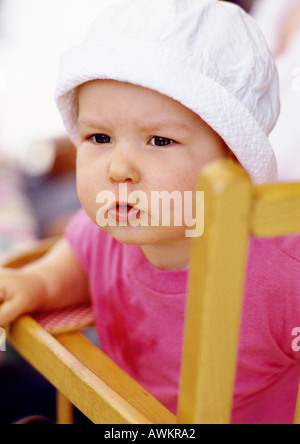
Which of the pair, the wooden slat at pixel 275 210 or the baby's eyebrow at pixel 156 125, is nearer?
the wooden slat at pixel 275 210

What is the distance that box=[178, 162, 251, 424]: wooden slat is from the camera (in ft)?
1.26

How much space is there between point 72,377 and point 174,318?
18cm

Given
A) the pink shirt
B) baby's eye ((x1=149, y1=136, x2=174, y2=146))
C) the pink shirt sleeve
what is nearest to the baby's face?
baby's eye ((x1=149, y1=136, x2=174, y2=146))

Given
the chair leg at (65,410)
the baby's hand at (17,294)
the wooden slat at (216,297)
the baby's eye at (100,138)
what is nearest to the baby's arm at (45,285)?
the baby's hand at (17,294)

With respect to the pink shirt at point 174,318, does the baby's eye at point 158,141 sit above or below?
above

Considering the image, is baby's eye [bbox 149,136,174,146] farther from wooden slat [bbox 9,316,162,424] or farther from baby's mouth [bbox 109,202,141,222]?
wooden slat [bbox 9,316,162,424]

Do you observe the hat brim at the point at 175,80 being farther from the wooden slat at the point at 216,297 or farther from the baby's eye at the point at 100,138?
the wooden slat at the point at 216,297

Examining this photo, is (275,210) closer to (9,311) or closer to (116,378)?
(116,378)

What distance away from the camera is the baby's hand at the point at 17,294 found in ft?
2.38

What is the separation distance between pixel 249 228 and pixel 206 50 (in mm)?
250

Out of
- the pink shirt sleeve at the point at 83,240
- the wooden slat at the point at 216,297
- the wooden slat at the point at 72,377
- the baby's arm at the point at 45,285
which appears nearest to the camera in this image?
the wooden slat at the point at 216,297

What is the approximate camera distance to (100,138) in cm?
63

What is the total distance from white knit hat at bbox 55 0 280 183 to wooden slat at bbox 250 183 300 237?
0.19 m
